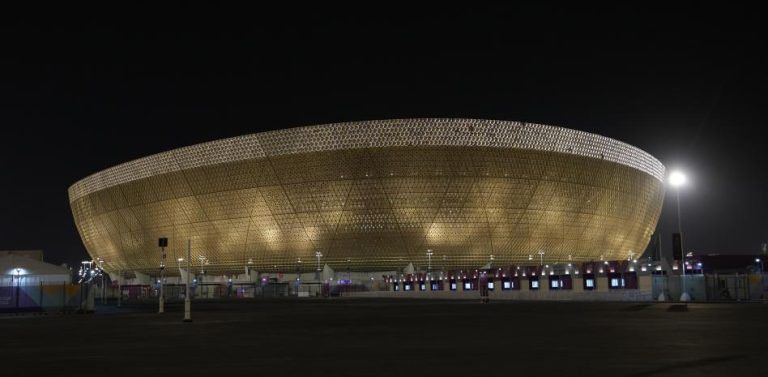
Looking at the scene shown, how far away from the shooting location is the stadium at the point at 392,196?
89.1m

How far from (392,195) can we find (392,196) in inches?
6.8

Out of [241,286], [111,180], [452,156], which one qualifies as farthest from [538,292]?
[111,180]

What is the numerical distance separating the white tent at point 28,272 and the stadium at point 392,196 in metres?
36.5

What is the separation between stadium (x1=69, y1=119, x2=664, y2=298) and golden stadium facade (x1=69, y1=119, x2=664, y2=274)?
0.54 ft

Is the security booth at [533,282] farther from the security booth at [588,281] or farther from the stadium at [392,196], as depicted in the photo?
the stadium at [392,196]

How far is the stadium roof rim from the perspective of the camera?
87875 millimetres

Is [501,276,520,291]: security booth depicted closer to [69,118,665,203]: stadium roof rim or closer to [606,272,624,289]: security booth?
[606,272,624,289]: security booth

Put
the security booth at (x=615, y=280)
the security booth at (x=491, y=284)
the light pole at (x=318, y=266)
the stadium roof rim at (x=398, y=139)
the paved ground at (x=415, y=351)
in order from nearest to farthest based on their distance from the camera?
the paved ground at (x=415, y=351) < the security booth at (x=615, y=280) < the security booth at (x=491, y=284) < the stadium roof rim at (x=398, y=139) < the light pole at (x=318, y=266)

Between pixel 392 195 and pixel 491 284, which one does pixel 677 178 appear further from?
pixel 392 195

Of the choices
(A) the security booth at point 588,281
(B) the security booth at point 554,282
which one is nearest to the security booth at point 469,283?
(B) the security booth at point 554,282

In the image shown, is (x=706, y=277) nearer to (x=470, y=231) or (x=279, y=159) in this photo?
(x=470, y=231)

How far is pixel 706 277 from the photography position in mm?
45156

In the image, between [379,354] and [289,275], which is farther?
[289,275]

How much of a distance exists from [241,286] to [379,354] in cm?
9225
